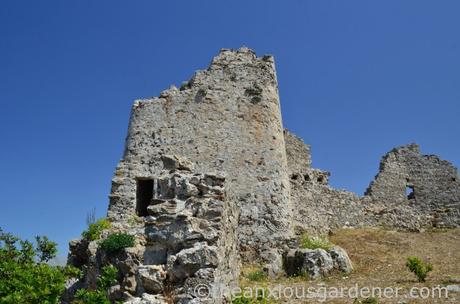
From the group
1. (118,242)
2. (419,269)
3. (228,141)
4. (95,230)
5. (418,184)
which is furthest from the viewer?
(418,184)

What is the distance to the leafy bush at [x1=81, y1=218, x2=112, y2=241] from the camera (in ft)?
35.1

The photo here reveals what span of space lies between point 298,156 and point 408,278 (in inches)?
429

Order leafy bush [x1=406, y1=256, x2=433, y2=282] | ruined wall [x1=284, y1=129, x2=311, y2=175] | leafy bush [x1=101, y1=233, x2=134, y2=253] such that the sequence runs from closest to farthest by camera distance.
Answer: leafy bush [x1=101, y1=233, x2=134, y2=253] < leafy bush [x1=406, y1=256, x2=433, y2=282] < ruined wall [x1=284, y1=129, x2=311, y2=175]

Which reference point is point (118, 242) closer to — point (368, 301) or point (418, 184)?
point (368, 301)

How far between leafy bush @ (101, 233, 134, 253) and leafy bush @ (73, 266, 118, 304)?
478mm

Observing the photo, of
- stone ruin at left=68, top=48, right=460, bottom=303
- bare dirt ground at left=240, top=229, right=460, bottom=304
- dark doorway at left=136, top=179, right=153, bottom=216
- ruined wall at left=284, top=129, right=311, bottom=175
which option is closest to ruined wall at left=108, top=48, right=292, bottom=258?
stone ruin at left=68, top=48, right=460, bottom=303

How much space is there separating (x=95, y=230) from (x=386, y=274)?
799 centimetres

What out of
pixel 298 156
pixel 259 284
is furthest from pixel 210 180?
pixel 298 156

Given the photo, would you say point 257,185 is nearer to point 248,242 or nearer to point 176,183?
point 248,242

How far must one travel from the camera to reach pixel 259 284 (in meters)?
10.9

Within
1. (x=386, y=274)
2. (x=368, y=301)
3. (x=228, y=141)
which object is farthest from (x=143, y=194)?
(x=368, y=301)

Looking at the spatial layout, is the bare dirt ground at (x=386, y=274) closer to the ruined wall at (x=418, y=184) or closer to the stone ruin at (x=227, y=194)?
the stone ruin at (x=227, y=194)

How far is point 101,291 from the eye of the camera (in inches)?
283

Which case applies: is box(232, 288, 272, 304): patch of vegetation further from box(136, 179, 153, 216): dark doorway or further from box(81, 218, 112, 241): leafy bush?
box(136, 179, 153, 216): dark doorway
